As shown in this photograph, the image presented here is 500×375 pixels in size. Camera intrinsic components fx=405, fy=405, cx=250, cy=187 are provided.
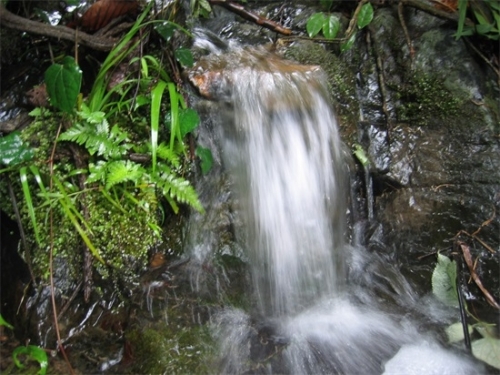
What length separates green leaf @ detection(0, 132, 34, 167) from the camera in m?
1.84

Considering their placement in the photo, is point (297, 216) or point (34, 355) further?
point (297, 216)

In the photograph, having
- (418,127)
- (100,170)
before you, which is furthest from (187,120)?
(418,127)

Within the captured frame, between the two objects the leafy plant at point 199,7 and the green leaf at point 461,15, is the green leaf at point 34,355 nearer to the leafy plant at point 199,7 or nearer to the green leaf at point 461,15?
the leafy plant at point 199,7

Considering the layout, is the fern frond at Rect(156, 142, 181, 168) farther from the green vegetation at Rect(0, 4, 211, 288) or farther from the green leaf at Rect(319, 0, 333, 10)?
the green leaf at Rect(319, 0, 333, 10)

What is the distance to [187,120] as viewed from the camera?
2.05m

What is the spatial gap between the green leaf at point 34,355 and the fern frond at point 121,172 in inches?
29.0

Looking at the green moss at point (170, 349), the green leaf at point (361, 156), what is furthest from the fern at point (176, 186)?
the green leaf at point (361, 156)

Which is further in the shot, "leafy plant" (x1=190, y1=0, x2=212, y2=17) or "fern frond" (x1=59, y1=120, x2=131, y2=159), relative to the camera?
"leafy plant" (x1=190, y1=0, x2=212, y2=17)

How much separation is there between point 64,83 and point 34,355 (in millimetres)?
1160

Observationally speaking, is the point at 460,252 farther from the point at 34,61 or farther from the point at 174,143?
the point at 34,61

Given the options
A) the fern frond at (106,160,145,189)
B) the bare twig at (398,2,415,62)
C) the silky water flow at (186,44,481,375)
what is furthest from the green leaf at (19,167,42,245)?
the bare twig at (398,2,415,62)

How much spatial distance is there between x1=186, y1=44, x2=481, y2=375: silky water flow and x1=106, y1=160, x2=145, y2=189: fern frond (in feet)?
1.77

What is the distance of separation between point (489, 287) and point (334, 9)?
6.77ft

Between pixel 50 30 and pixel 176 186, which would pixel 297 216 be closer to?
pixel 176 186
